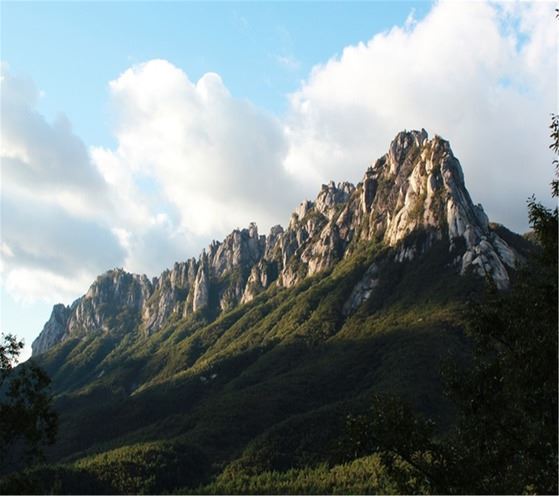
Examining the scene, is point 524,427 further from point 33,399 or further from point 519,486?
point 33,399

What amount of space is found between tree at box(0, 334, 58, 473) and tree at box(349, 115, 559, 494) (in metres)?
26.2

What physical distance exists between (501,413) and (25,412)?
3414cm

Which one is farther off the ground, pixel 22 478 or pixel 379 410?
pixel 379 410

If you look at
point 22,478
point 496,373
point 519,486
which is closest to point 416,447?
point 519,486

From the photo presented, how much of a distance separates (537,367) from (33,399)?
1424 inches

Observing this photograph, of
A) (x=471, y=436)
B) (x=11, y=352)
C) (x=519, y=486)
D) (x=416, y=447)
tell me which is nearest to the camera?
(x=519, y=486)

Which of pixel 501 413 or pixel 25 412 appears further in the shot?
pixel 25 412

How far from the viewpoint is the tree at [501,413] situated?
27.2 m

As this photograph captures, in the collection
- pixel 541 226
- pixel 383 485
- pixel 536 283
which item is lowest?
pixel 383 485

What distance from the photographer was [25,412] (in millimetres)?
42469

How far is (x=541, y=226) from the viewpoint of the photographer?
96.7ft

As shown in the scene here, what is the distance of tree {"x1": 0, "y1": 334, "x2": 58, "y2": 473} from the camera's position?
138ft

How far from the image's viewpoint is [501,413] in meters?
30.7

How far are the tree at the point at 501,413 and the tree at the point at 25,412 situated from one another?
26.2m
